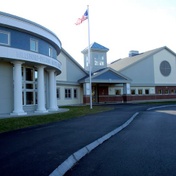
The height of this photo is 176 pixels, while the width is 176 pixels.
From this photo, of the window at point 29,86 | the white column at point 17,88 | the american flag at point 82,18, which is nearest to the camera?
the white column at point 17,88

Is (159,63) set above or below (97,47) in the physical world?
below

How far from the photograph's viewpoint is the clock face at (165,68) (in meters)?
44.5

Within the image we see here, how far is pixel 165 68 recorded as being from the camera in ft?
147

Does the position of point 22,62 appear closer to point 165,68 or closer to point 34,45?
point 34,45

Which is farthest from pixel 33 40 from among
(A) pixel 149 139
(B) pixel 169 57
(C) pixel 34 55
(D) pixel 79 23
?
(B) pixel 169 57

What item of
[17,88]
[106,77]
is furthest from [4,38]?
[106,77]

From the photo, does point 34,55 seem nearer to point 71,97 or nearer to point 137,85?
point 71,97

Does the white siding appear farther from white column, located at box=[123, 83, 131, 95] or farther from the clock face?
white column, located at box=[123, 83, 131, 95]

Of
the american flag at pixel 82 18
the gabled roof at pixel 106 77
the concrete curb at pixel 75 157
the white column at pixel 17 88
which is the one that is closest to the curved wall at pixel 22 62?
the white column at pixel 17 88

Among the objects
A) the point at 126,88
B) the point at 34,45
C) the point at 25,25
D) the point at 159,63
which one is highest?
the point at 159,63

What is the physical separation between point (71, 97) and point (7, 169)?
3019cm

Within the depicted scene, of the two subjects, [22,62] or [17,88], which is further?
[22,62]

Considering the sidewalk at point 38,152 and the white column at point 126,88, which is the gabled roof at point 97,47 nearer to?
the white column at point 126,88

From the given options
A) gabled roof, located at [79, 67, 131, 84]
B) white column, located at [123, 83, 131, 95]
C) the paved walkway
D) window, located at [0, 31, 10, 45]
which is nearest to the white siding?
white column, located at [123, 83, 131, 95]
